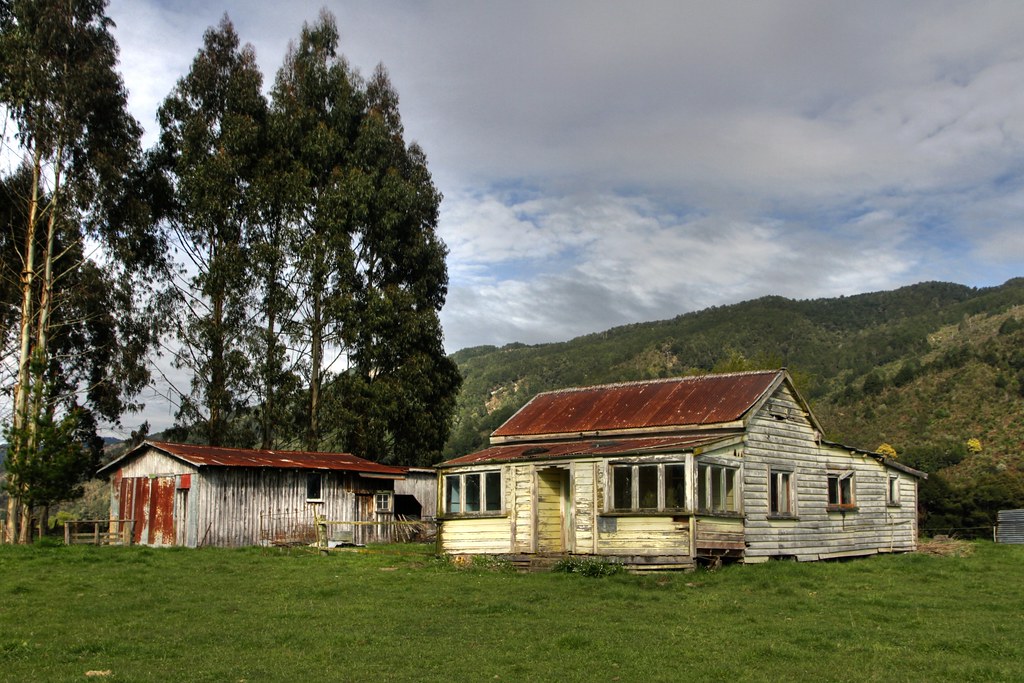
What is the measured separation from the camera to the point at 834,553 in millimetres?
29844

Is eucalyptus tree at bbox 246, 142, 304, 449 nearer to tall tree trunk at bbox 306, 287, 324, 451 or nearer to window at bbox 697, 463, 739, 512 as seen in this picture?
tall tree trunk at bbox 306, 287, 324, 451

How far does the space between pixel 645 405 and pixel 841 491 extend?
754 centimetres

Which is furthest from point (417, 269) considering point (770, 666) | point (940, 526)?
point (770, 666)

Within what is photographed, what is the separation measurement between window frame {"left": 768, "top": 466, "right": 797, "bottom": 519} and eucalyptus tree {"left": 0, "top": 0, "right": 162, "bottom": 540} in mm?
24059

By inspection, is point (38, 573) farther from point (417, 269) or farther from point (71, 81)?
point (417, 269)

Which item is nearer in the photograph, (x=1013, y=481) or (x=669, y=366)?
(x=1013, y=481)

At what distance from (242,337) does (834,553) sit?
28564 millimetres

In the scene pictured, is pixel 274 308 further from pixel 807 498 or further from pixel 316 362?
pixel 807 498

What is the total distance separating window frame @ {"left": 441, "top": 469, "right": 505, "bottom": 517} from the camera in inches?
1098

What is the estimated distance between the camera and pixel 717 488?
25547 millimetres

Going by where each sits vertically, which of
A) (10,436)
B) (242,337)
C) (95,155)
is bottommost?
(10,436)

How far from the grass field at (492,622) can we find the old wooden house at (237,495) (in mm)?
5346

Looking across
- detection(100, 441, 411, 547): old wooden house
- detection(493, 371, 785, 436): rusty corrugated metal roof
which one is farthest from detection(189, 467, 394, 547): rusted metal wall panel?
detection(493, 371, 785, 436): rusty corrugated metal roof

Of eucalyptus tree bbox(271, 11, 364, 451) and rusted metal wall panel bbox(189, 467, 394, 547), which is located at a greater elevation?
eucalyptus tree bbox(271, 11, 364, 451)
